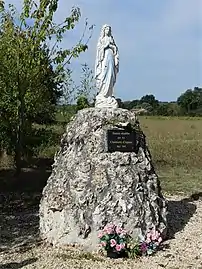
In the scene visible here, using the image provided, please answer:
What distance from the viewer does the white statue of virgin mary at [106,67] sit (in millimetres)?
8727

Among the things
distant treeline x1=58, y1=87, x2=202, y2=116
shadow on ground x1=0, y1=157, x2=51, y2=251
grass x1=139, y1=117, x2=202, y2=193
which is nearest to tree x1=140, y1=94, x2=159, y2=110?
distant treeline x1=58, y1=87, x2=202, y2=116

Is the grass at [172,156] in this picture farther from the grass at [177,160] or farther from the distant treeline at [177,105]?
the distant treeline at [177,105]

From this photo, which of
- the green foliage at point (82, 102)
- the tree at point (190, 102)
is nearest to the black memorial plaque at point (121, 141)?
the green foliage at point (82, 102)

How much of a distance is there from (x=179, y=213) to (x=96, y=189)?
2.83 m

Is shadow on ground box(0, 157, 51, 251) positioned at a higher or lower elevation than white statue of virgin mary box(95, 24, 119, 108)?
lower

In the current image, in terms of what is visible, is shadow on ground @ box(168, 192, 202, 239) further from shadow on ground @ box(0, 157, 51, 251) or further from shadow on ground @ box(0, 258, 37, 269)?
shadow on ground @ box(0, 258, 37, 269)

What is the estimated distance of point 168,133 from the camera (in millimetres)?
29656

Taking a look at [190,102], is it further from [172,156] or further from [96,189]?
[96,189]

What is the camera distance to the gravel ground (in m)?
7.08

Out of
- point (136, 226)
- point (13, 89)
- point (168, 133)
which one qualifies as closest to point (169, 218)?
point (136, 226)

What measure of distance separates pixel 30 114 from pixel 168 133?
52.4 feet

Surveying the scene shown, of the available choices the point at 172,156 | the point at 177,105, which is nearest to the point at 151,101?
the point at 177,105

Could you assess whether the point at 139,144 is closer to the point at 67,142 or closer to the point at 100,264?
the point at 67,142

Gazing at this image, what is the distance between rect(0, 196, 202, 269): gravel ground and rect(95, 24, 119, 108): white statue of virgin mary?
7.83 ft
